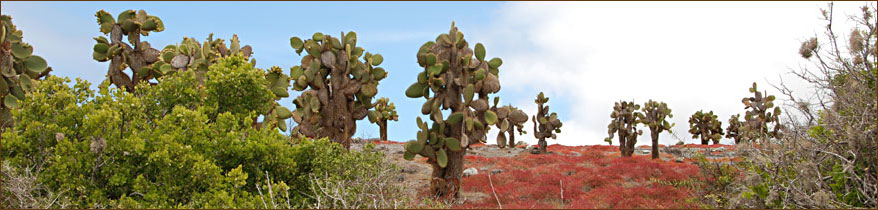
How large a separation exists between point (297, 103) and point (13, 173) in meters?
6.86

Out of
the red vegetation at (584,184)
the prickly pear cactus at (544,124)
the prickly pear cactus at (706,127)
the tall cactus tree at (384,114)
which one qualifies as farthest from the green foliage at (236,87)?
the prickly pear cactus at (706,127)

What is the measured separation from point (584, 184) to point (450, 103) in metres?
5.02

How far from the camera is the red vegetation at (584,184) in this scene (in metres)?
11.8

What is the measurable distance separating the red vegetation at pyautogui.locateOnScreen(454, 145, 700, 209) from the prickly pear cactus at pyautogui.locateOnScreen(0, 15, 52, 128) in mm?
8804

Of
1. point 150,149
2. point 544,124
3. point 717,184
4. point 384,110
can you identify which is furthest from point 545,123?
point 150,149

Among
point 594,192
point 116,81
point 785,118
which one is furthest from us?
point 116,81

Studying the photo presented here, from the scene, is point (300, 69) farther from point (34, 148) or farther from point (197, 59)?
point (34, 148)

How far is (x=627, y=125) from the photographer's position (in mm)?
23234

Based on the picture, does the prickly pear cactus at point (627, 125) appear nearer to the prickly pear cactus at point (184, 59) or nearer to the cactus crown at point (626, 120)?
the cactus crown at point (626, 120)

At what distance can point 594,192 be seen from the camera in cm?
1312

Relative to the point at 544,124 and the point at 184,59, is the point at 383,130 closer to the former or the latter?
the point at 544,124

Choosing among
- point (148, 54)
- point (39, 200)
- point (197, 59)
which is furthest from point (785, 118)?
point (148, 54)

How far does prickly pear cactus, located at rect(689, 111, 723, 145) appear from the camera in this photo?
34650mm

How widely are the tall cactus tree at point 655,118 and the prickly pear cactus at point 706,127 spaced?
13.7 metres
